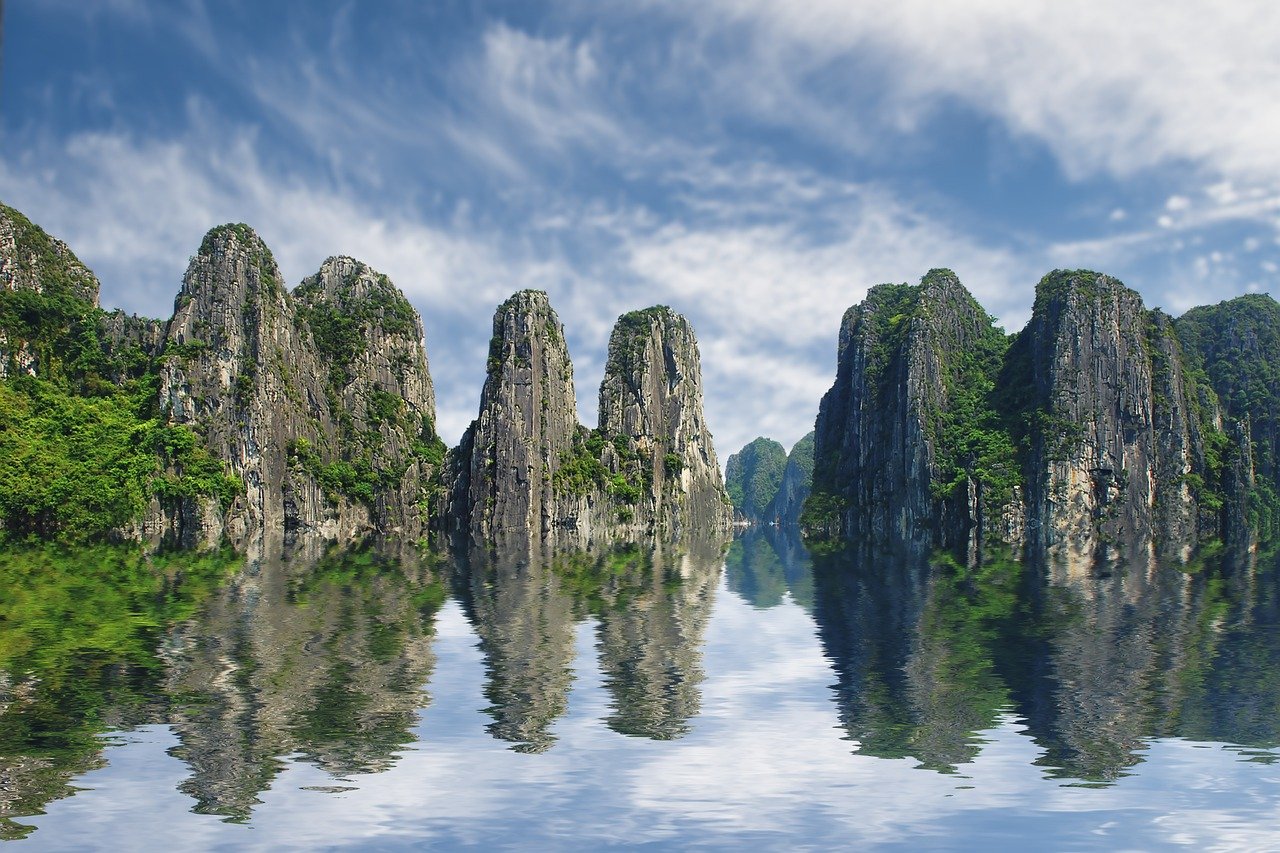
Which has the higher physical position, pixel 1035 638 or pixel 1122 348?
pixel 1122 348

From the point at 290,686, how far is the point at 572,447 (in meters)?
133

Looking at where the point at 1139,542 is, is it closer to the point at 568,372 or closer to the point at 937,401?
the point at 937,401

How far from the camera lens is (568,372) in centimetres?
15838

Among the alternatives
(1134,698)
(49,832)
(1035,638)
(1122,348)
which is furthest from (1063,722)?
(1122,348)

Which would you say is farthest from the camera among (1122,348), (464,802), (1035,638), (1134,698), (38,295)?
(1122,348)

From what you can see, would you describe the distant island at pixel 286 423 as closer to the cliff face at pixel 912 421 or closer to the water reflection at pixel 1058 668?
the cliff face at pixel 912 421

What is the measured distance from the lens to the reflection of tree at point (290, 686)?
14.2 m

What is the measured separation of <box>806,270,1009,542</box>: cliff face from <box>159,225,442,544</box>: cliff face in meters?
71.3

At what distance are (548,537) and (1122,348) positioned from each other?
3277 inches

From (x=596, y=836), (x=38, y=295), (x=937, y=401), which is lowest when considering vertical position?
(x=596, y=836)

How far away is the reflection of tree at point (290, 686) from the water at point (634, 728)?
81 millimetres

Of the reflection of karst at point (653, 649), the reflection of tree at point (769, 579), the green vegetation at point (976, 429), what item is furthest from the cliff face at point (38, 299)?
the green vegetation at point (976, 429)

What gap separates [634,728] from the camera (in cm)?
1666

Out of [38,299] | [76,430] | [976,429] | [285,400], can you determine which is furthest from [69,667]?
[976,429]
